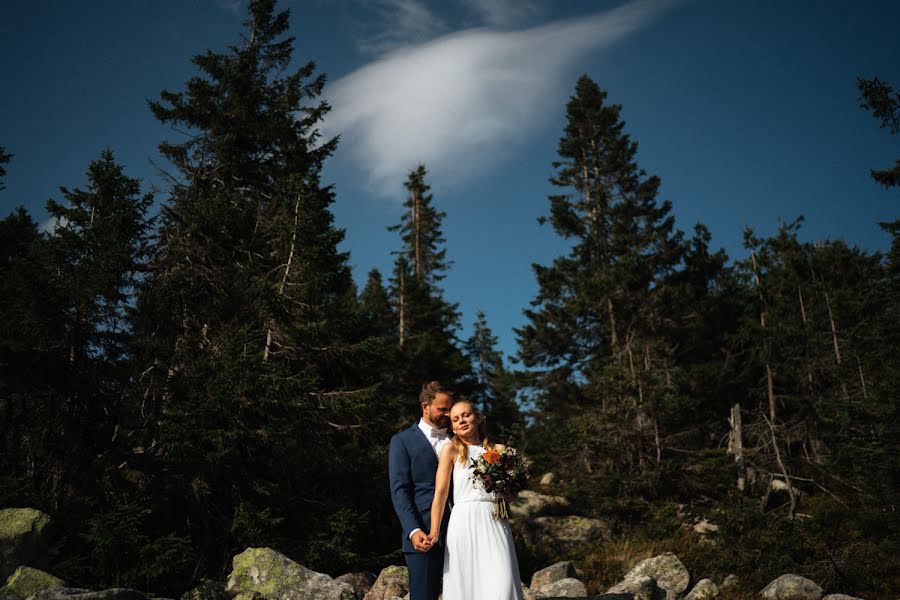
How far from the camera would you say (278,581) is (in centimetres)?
892

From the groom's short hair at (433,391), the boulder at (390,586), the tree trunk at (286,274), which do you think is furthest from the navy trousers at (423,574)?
the tree trunk at (286,274)

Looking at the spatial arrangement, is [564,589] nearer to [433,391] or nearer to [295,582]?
[295,582]

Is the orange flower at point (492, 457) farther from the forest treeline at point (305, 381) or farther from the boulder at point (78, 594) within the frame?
the boulder at point (78, 594)

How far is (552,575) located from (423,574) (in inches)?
363

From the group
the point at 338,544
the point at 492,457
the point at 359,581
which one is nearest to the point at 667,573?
the point at 359,581

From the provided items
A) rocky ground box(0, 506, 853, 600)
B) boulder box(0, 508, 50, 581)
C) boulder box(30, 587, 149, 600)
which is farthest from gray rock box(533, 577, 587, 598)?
boulder box(0, 508, 50, 581)

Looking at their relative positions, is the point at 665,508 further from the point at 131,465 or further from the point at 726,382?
the point at 131,465

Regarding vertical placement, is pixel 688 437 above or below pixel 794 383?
below

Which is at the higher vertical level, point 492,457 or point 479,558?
point 492,457

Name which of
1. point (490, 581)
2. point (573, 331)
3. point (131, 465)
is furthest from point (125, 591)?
point (573, 331)

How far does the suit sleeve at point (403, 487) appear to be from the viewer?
4492mm

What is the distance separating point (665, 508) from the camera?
16.3m

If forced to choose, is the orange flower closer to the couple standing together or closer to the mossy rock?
the couple standing together

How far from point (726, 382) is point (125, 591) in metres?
23.3
